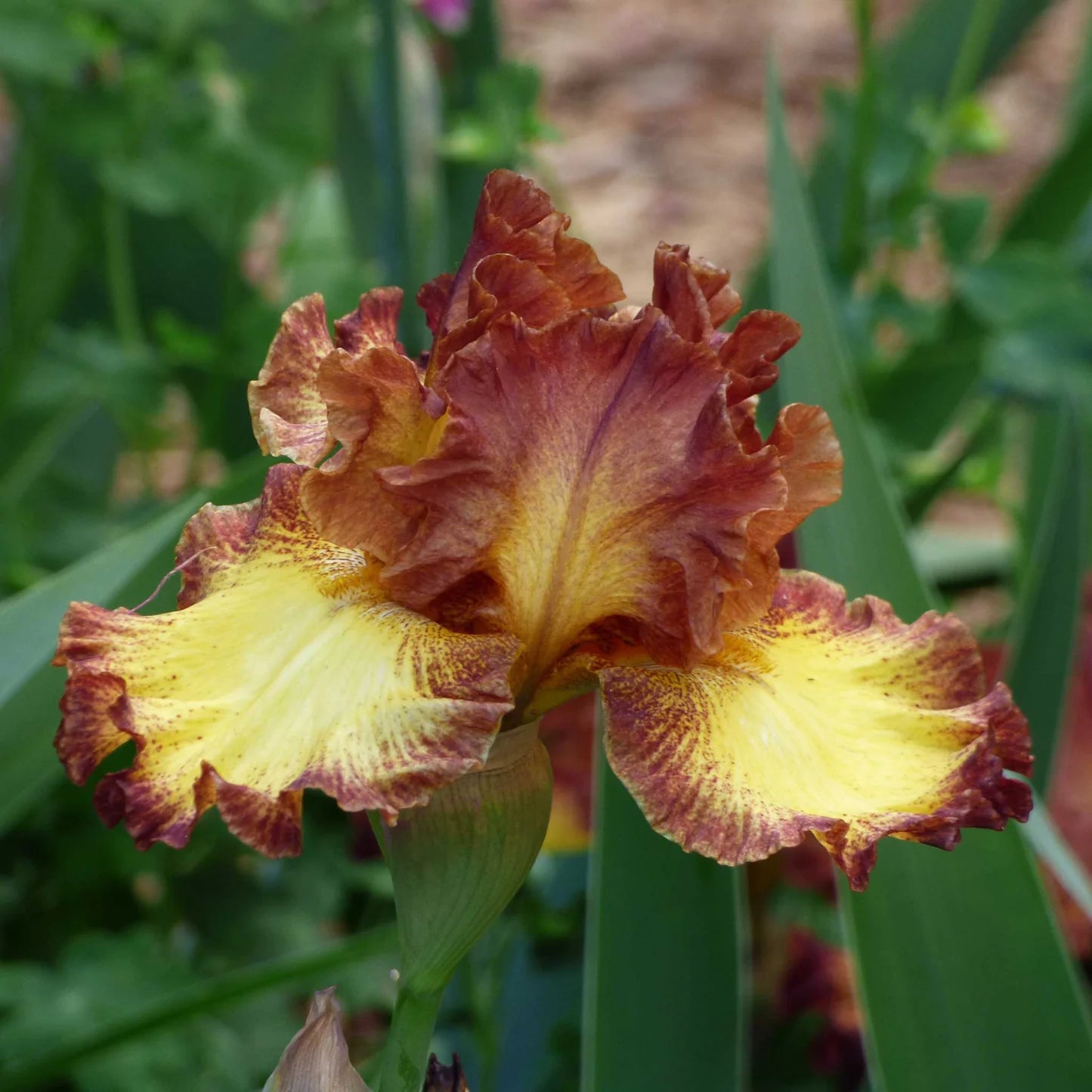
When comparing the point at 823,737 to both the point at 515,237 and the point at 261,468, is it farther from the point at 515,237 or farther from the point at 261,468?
the point at 261,468

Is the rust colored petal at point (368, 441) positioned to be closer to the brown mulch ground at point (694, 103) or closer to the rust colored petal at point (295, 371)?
the rust colored petal at point (295, 371)

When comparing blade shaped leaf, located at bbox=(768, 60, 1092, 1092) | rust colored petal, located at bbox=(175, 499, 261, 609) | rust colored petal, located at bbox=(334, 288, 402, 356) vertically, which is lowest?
blade shaped leaf, located at bbox=(768, 60, 1092, 1092)

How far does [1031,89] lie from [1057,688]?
242 centimetres

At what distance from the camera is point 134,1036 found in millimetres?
650

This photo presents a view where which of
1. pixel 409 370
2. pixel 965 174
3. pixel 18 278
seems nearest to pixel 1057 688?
pixel 409 370

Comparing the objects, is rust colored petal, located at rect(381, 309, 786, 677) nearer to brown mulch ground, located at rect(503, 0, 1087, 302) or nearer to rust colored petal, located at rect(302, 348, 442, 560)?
rust colored petal, located at rect(302, 348, 442, 560)

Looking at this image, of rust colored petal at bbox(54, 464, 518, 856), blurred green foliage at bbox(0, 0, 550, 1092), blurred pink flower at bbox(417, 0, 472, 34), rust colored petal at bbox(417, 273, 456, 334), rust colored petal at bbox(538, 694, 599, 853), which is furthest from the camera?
blurred pink flower at bbox(417, 0, 472, 34)

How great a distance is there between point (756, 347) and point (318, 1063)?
27 centimetres

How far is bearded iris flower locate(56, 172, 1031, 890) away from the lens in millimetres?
376

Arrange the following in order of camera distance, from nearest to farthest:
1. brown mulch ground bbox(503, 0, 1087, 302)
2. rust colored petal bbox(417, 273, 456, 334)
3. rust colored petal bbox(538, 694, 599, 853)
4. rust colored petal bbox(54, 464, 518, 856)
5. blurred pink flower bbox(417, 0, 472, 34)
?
rust colored petal bbox(54, 464, 518, 856) → rust colored petal bbox(417, 273, 456, 334) → rust colored petal bbox(538, 694, 599, 853) → blurred pink flower bbox(417, 0, 472, 34) → brown mulch ground bbox(503, 0, 1087, 302)

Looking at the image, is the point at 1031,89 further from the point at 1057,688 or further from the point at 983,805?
the point at 983,805

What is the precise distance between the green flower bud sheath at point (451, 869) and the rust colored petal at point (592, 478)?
0.06m

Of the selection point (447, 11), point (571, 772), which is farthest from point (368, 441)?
point (447, 11)

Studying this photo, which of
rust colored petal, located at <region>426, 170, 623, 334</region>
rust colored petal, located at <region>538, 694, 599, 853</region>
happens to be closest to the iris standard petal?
rust colored petal, located at <region>426, 170, 623, 334</region>
